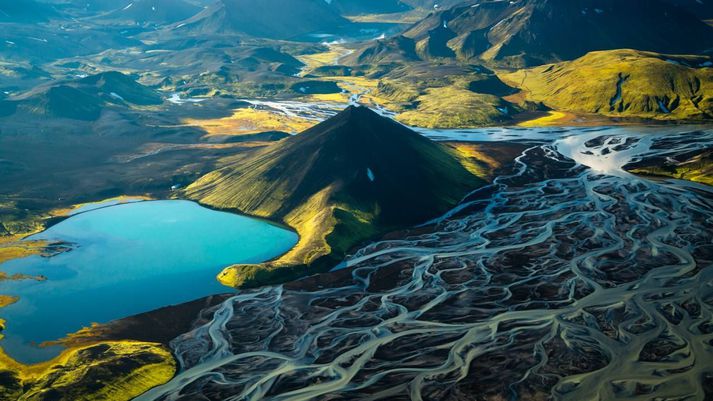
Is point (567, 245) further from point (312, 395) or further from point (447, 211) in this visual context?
point (312, 395)

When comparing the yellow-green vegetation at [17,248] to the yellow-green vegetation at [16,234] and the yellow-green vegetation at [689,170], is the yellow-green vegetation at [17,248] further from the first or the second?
the yellow-green vegetation at [689,170]

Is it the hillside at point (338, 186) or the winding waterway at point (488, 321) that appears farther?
the hillside at point (338, 186)

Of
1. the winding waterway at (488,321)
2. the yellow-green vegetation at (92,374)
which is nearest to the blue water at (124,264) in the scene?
the yellow-green vegetation at (92,374)

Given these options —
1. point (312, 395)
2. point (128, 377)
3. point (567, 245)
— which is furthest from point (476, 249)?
point (128, 377)

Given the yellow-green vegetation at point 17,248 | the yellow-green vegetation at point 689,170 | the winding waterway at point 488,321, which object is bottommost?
the winding waterway at point 488,321

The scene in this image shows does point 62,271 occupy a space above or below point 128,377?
above

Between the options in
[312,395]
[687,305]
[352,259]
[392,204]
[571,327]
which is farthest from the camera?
[392,204]
